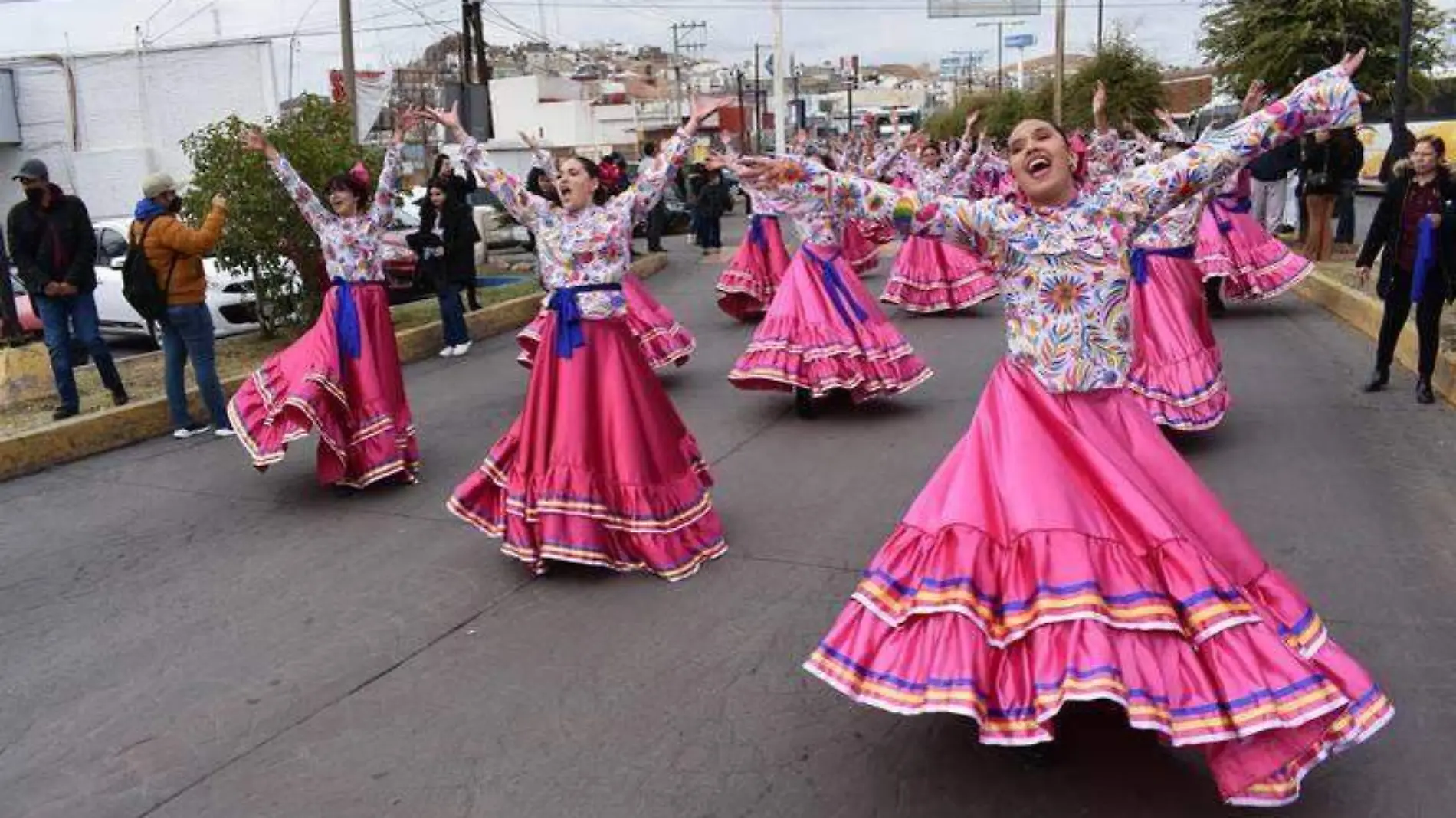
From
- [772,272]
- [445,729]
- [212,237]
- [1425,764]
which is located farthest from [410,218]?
[1425,764]

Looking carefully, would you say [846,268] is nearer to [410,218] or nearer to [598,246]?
[598,246]

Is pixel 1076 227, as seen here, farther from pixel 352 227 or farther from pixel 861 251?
pixel 861 251

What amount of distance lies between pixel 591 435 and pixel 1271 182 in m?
13.1

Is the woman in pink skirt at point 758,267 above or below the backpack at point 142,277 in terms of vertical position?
below

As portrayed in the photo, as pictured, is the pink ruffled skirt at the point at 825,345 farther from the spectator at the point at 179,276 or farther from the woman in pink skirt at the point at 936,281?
the woman in pink skirt at the point at 936,281

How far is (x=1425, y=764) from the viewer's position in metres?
3.57

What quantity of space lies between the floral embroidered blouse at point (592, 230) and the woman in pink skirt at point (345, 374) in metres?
1.73

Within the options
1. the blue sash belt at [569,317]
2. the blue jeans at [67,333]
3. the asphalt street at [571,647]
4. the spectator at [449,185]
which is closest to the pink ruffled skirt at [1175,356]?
the asphalt street at [571,647]

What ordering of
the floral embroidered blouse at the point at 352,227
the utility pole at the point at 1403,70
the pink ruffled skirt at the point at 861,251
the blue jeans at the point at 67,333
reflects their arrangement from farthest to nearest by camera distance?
the pink ruffled skirt at the point at 861,251 → the utility pole at the point at 1403,70 → the blue jeans at the point at 67,333 → the floral embroidered blouse at the point at 352,227

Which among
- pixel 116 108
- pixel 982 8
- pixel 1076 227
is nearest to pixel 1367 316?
pixel 1076 227

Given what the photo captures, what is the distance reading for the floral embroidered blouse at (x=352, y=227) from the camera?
7.27 m

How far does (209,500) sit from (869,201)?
16.1 feet

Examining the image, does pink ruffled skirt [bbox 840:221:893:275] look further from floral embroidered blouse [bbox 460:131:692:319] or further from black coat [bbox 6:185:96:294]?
floral embroidered blouse [bbox 460:131:692:319]

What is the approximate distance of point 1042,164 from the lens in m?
3.83
